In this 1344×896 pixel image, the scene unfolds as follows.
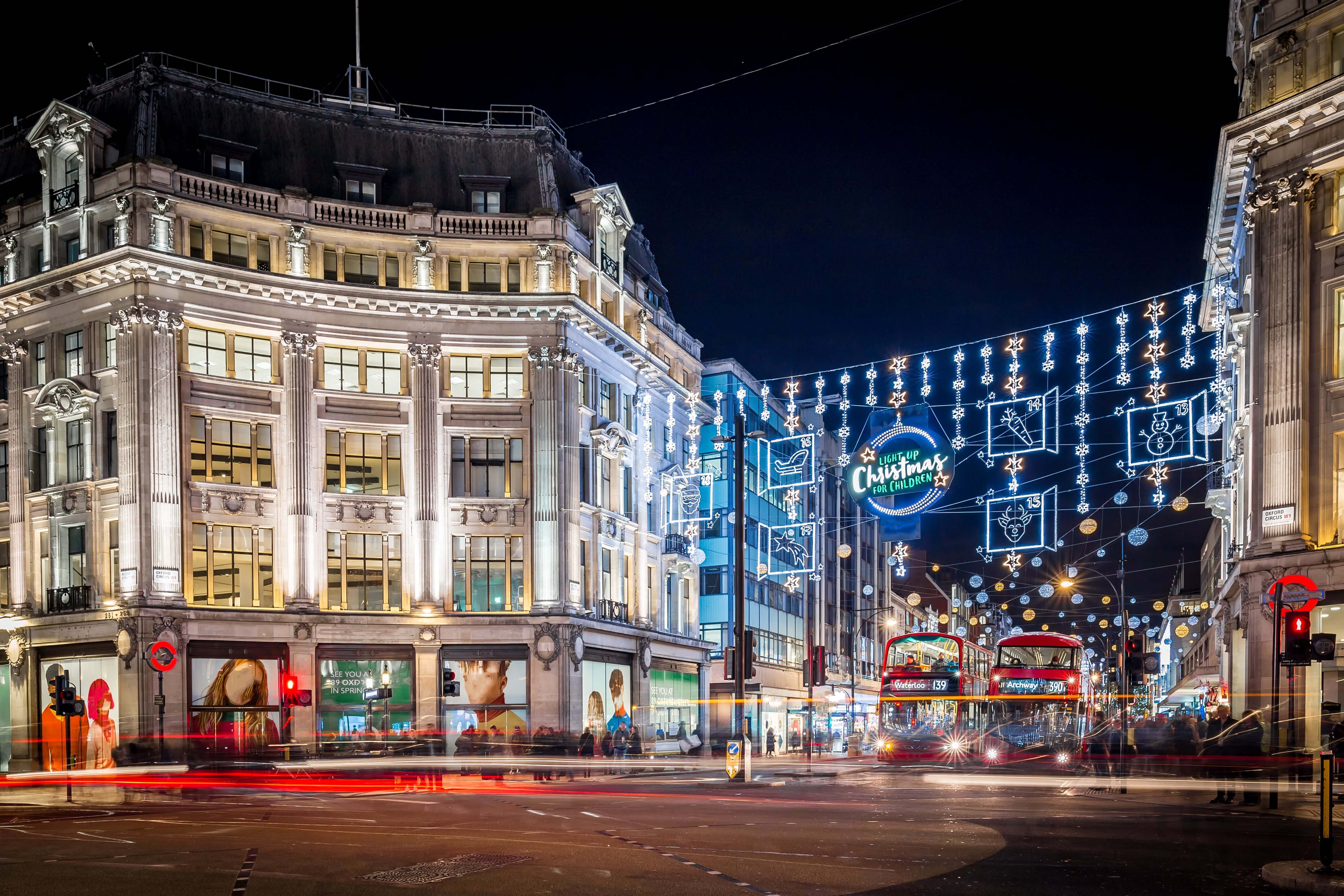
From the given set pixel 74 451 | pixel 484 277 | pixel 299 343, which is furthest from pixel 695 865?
pixel 74 451

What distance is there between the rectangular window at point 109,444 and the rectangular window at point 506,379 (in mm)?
13552

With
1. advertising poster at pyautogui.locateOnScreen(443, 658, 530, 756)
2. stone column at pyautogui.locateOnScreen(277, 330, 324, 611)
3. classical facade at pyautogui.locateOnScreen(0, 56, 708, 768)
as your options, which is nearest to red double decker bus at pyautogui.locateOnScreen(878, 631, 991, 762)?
classical facade at pyautogui.locateOnScreen(0, 56, 708, 768)

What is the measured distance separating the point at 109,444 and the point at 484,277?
14.9m

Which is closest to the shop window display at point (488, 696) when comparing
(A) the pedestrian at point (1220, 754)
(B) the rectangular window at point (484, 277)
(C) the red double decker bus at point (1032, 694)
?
(B) the rectangular window at point (484, 277)

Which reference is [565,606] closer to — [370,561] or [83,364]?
[370,561]

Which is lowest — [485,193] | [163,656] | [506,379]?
[163,656]

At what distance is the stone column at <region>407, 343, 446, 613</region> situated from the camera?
47219mm

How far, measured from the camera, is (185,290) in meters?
44.1

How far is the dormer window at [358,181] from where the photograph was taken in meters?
48.8

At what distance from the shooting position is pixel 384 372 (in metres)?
48.1

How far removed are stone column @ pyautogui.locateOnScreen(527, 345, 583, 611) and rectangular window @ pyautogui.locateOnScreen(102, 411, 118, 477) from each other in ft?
48.4

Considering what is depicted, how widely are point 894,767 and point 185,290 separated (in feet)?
96.1

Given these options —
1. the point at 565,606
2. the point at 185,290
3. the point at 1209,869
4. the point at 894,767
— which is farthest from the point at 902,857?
the point at 185,290

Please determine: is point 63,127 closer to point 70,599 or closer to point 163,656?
point 70,599
